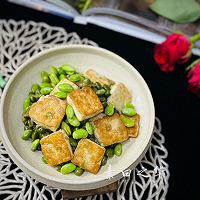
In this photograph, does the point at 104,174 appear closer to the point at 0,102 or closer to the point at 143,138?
the point at 143,138

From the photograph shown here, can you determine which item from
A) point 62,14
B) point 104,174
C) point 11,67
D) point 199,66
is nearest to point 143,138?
point 104,174

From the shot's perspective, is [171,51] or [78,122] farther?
[171,51]

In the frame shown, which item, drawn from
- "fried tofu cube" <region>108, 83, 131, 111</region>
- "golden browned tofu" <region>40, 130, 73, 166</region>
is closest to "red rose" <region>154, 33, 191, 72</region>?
"fried tofu cube" <region>108, 83, 131, 111</region>

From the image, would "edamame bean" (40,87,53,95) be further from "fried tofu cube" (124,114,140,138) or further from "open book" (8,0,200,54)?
"open book" (8,0,200,54)

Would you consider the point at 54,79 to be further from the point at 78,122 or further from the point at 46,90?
the point at 78,122

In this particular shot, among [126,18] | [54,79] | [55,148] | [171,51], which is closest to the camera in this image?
[55,148]

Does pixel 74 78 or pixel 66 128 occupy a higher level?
pixel 74 78

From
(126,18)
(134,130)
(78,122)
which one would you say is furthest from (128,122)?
(126,18)
